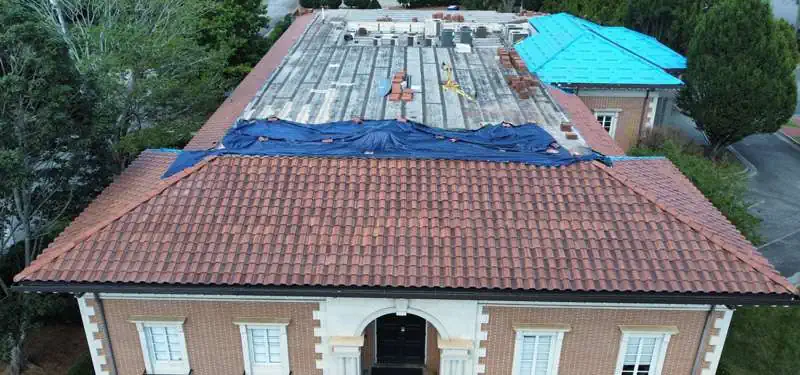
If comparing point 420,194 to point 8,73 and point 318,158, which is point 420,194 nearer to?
point 318,158

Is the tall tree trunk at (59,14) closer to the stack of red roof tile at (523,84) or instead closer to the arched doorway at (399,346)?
the stack of red roof tile at (523,84)

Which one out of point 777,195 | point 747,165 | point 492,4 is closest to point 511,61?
point 777,195

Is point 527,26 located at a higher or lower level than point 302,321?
higher

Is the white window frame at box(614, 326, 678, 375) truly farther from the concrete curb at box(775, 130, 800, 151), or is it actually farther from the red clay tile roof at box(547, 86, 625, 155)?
the concrete curb at box(775, 130, 800, 151)

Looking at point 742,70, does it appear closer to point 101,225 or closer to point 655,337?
point 655,337

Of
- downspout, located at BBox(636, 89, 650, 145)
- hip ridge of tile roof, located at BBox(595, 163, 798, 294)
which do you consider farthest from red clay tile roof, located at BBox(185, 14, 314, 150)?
downspout, located at BBox(636, 89, 650, 145)

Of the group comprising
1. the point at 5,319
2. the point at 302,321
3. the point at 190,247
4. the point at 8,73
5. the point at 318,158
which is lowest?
the point at 5,319

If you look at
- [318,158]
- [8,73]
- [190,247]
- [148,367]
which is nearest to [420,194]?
[318,158]

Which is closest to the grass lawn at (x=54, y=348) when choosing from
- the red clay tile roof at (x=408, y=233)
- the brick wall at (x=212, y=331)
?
the brick wall at (x=212, y=331)
